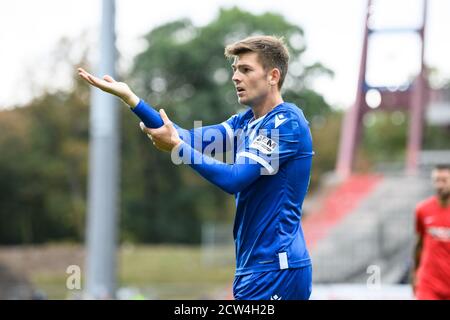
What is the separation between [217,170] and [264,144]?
0.31 metres

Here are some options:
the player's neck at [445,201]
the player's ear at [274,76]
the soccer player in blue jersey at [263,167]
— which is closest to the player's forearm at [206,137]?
the soccer player in blue jersey at [263,167]

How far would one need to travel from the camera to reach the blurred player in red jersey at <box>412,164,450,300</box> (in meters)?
7.72

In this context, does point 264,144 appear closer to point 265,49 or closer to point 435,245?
point 265,49

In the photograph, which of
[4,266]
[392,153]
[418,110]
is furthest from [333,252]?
[392,153]

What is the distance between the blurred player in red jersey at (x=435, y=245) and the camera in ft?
25.3

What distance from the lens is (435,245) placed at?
7.91m

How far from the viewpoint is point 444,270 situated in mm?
7711

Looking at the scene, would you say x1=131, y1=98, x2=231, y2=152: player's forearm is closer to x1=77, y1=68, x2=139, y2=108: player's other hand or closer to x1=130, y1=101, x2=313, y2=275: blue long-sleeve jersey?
x1=130, y1=101, x2=313, y2=275: blue long-sleeve jersey

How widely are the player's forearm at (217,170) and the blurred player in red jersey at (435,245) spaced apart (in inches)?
166

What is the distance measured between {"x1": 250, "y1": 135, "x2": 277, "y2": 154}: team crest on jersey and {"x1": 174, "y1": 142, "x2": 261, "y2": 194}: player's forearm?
160 millimetres

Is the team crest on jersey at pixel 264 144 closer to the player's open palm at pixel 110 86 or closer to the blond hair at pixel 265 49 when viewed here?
the blond hair at pixel 265 49

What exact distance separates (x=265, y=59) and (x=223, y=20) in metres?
42.7

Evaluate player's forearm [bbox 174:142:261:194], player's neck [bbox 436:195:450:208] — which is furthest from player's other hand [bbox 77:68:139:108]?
player's neck [bbox 436:195:450:208]
